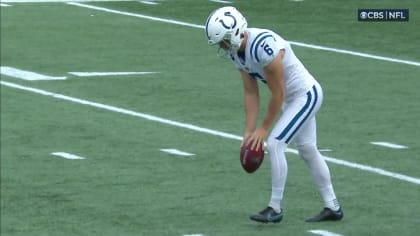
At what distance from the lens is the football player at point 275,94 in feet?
35.4

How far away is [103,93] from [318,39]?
4.21 metres

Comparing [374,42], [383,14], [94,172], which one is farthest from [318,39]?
[383,14]

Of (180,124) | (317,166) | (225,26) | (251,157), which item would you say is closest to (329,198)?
(317,166)

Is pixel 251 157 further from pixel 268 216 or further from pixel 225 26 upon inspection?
pixel 225 26

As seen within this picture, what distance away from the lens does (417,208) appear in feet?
41.1

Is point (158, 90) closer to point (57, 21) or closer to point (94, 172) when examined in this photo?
point (94, 172)

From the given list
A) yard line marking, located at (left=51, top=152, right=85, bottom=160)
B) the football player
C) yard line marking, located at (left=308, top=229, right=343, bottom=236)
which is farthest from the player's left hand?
yard line marking, located at (left=51, top=152, right=85, bottom=160)

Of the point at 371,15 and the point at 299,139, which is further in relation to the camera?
the point at 299,139

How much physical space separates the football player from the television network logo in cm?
107

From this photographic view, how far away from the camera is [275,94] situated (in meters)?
10.9

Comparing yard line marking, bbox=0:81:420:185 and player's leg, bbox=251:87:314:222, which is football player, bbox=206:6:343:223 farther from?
yard line marking, bbox=0:81:420:185

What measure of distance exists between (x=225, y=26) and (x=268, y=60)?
47 centimetres

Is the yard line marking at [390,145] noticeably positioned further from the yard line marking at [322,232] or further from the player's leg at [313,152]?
the yard line marking at [322,232]

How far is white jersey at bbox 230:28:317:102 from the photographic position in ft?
35.9
